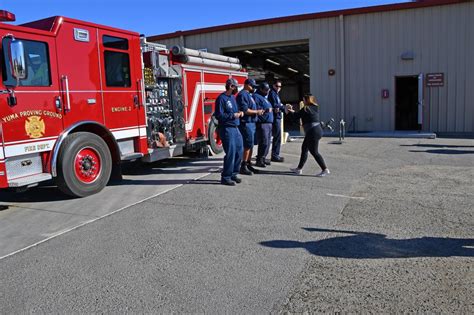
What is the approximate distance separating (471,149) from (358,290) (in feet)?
32.6

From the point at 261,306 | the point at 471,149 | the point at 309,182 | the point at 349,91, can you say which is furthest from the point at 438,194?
the point at 349,91

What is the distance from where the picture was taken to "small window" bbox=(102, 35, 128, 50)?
7.48m

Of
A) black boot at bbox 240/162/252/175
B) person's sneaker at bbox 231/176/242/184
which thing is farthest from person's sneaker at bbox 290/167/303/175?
person's sneaker at bbox 231/176/242/184

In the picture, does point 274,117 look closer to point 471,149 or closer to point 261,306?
point 471,149

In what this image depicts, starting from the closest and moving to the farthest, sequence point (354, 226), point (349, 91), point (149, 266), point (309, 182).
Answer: point (149, 266) → point (354, 226) → point (309, 182) → point (349, 91)

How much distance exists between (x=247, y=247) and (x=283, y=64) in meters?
24.8

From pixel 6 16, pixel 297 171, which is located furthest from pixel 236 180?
pixel 6 16

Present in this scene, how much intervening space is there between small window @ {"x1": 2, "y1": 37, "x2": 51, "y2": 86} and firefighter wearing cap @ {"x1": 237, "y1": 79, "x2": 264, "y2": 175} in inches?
136

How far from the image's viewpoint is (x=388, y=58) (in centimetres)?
1634

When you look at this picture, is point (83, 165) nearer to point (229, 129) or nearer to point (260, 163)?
point (229, 129)

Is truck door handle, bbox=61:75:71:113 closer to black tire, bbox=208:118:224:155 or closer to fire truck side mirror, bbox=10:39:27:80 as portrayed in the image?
fire truck side mirror, bbox=10:39:27:80

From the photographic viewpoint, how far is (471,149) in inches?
468

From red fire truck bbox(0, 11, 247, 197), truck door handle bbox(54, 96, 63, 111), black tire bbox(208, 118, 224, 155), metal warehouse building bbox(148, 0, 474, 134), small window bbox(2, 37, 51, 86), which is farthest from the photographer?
metal warehouse building bbox(148, 0, 474, 134)

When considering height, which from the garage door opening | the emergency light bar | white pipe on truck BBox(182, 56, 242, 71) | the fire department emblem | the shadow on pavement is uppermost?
the garage door opening
